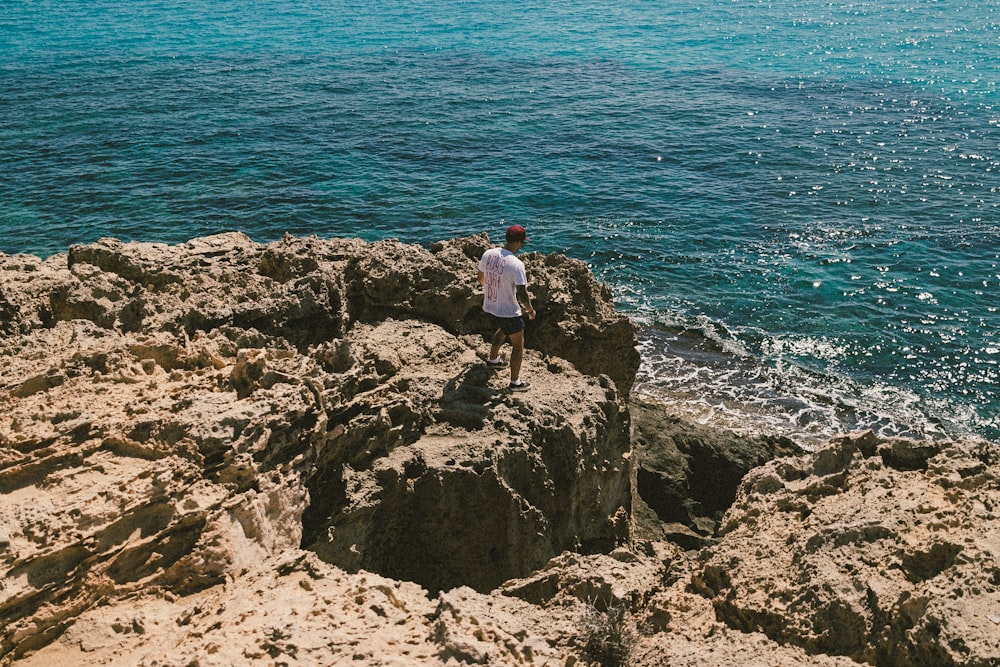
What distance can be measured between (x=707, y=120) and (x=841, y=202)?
9.53 meters

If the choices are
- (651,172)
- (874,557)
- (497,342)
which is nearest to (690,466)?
(497,342)

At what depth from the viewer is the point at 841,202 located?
973 inches

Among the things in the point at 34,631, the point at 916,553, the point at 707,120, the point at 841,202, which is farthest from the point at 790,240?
the point at 34,631

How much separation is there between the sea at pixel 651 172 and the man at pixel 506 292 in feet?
24.0

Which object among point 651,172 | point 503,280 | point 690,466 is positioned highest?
point 503,280

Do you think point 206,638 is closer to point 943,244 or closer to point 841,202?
point 943,244

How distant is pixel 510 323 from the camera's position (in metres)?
9.04

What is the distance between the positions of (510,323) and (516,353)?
0.39 metres

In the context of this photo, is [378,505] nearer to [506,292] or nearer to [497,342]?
[497,342]

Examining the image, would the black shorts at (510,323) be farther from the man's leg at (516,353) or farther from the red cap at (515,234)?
the red cap at (515,234)

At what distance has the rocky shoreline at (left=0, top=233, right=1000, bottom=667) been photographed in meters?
5.18

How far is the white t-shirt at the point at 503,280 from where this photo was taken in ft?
29.5

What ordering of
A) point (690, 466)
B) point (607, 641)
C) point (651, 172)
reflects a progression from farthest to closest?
point (651, 172)
point (690, 466)
point (607, 641)

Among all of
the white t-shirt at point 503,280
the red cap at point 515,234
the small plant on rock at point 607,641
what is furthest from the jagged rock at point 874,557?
the red cap at point 515,234
